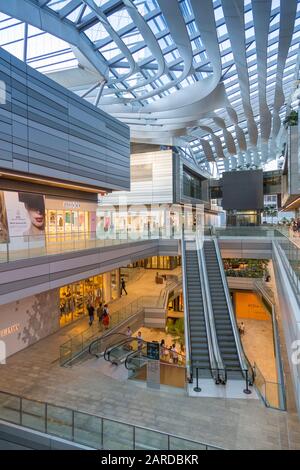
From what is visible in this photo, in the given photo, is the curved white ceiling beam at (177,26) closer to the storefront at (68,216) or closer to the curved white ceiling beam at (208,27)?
the curved white ceiling beam at (208,27)

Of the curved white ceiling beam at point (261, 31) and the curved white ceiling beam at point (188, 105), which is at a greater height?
the curved white ceiling beam at point (188, 105)

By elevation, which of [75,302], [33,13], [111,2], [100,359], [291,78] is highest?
[291,78]

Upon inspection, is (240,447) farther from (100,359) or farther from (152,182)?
(152,182)

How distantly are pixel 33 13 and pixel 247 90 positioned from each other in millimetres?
12687

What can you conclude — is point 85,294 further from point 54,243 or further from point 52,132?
point 52,132

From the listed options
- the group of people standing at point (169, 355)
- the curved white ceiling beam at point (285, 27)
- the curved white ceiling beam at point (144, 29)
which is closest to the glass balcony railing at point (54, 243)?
the group of people standing at point (169, 355)

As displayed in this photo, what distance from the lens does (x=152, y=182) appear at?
28141 millimetres

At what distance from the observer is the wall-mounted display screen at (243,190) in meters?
34.0

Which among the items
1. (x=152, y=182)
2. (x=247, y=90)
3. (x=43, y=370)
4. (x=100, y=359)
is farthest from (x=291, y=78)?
(x=43, y=370)

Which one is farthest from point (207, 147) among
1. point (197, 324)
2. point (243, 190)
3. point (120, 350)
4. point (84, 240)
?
point (120, 350)

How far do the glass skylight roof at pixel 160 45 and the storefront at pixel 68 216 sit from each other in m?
6.41

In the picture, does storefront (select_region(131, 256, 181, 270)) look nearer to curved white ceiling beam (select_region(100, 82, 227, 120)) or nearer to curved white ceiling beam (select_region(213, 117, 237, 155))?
curved white ceiling beam (select_region(213, 117, 237, 155))

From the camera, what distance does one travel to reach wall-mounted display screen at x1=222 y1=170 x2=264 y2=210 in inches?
1339

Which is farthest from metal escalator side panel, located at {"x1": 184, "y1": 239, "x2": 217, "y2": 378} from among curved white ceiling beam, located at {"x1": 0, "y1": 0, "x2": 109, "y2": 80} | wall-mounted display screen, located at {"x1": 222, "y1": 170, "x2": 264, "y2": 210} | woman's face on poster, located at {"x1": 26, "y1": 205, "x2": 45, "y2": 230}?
wall-mounted display screen, located at {"x1": 222, "y1": 170, "x2": 264, "y2": 210}
